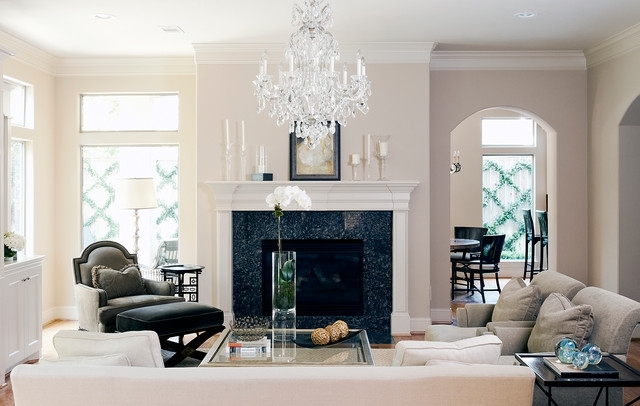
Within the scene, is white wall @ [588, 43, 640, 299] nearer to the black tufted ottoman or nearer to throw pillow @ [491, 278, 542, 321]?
throw pillow @ [491, 278, 542, 321]

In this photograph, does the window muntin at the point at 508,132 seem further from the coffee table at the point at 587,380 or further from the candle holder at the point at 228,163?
the coffee table at the point at 587,380

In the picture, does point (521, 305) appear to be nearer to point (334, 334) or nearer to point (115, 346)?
point (334, 334)

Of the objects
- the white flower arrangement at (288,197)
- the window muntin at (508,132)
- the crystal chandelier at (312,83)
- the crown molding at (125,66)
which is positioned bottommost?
the white flower arrangement at (288,197)

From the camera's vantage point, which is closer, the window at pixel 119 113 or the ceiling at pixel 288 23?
the ceiling at pixel 288 23

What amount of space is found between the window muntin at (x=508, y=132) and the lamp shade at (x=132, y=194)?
6.06 meters

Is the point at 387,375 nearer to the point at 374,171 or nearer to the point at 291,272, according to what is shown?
the point at 291,272

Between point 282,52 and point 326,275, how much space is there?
2245 mm

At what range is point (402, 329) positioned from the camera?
6.65 metres

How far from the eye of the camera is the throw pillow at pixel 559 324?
138 inches

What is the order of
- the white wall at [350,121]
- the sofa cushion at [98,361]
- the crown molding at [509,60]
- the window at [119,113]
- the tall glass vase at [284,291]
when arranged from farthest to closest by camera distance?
1. the window at [119,113]
2. the crown molding at [509,60]
3. the white wall at [350,121]
4. the tall glass vase at [284,291]
5. the sofa cushion at [98,361]

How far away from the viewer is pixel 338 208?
6.66 metres

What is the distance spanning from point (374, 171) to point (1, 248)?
11.3 ft

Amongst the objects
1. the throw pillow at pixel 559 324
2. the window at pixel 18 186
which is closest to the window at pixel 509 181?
the window at pixel 18 186

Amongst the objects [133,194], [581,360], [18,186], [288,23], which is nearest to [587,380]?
[581,360]
